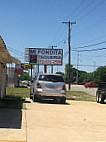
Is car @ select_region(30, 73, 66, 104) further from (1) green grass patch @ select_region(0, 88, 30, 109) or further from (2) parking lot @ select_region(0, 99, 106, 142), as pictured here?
(2) parking lot @ select_region(0, 99, 106, 142)

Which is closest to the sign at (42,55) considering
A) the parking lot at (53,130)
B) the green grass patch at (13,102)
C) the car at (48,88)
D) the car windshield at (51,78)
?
the green grass patch at (13,102)

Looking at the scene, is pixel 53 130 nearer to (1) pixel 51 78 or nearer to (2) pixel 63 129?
(2) pixel 63 129

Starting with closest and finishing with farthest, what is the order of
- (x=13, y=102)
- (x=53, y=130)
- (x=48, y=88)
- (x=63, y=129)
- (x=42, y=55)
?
(x=53, y=130), (x=63, y=129), (x=13, y=102), (x=48, y=88), (x=42, y=55)

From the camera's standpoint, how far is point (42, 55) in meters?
33.0

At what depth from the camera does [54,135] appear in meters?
7.17

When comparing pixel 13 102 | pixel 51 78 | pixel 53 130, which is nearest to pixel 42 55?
pixel 51 78

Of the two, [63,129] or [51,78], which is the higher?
[51,78]

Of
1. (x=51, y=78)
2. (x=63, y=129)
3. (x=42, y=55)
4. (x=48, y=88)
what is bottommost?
(x=63, y=129)

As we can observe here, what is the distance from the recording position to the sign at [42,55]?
32875 mm

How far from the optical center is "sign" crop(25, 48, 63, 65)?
32.9 m

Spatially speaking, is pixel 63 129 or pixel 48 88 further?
pixel 48 88

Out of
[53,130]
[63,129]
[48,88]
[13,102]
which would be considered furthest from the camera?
[48,88]

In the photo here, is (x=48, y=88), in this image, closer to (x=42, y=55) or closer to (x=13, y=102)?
(x=13, y=102)

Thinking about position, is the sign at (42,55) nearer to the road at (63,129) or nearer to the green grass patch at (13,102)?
the green grass patch at (13,102)
